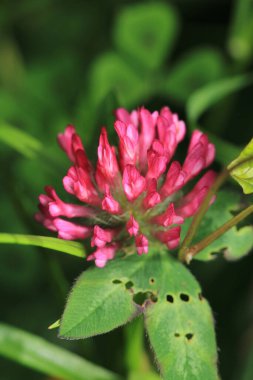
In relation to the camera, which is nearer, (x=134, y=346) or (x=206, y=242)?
(x=206, y=242)

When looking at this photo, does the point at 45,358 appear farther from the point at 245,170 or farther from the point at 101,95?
the point at 101,95

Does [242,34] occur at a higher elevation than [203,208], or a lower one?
higher

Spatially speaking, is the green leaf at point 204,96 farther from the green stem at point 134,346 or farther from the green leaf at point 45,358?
the green leaf at point 45,358

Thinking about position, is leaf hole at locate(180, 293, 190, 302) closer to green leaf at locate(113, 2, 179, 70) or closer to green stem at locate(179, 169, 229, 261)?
green stem at locate(179, 169, 229, 261)

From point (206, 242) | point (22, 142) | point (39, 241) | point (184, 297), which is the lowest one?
point (184, 297)

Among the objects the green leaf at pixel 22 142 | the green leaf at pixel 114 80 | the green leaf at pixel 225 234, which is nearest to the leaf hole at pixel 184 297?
the green leaf at pixel 225 234

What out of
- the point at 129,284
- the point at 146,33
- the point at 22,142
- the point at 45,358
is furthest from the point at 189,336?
the point at 146,33
